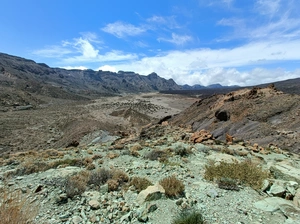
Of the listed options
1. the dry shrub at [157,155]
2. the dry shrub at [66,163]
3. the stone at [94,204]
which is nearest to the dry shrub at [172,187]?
the stone at [94,204]

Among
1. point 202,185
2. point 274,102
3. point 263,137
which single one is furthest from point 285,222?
point 274,102

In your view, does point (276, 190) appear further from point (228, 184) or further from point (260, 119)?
point (260, 119)

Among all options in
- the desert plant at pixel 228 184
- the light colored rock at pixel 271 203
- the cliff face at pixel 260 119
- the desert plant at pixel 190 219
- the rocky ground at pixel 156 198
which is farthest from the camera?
the cliff face at pixel 260 119

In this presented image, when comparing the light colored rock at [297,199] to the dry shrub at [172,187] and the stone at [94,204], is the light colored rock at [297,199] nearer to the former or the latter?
the dry shrub at [172,187]

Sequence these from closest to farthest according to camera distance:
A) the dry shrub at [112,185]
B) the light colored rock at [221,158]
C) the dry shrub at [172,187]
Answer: the dry shrub at [172,187] → the dry shrub at [112,185] → the light colored rock at [221,158]

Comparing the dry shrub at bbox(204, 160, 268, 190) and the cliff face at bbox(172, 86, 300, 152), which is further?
the cliff face at bbox(172, 86, 300, 152)

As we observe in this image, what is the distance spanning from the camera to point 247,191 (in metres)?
6.22

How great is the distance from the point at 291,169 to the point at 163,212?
591 centimetres

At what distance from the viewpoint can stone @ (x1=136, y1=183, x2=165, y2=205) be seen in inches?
223

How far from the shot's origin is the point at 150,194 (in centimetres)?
574

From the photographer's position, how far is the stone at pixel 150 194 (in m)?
5.68

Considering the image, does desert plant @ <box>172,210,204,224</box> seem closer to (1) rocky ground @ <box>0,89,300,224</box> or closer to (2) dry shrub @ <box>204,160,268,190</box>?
(1) rocky ground @ <box>0,89,300,224</box>

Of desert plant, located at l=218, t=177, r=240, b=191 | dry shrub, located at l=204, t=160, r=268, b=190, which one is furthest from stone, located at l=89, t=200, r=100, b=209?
dry shrub, located at l=204, t=160, r=268, b=190

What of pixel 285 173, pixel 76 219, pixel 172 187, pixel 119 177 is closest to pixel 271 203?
pixel 172 187
